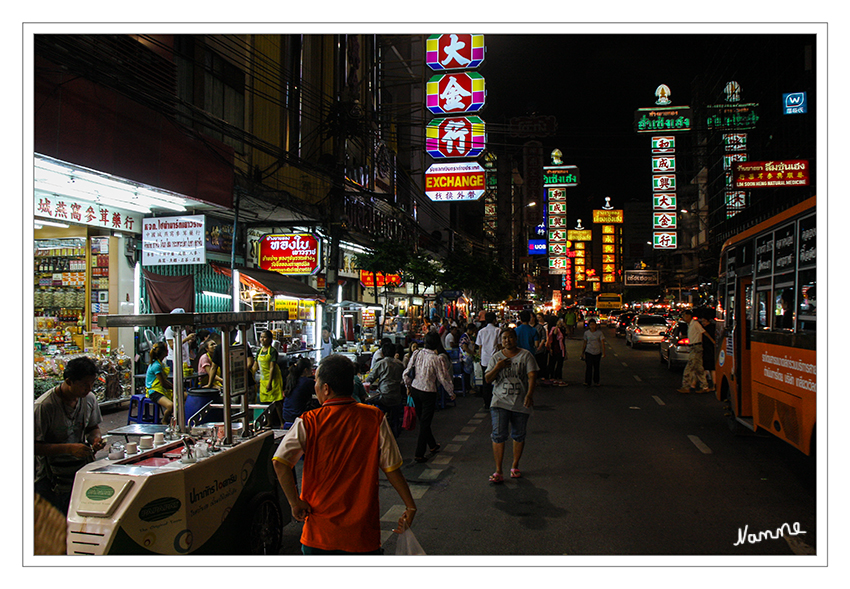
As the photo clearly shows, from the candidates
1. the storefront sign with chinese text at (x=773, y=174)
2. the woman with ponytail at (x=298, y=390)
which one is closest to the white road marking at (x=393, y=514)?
the woman with ponytail at (x=298, y=390)

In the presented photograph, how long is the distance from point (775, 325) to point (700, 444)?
2.48 metres

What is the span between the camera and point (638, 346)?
29328mm

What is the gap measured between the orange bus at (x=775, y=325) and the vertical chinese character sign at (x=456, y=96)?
1463 centimetres

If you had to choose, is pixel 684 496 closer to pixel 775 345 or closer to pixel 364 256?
pixel 775 345

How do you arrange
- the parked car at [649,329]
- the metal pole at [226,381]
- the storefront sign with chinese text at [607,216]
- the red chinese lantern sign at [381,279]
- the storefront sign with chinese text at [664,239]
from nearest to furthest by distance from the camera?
1. the metal pole at [226,381]
2. the red chinese lantern sign at [381,279]
3. the parked car at [649,329]
4. the storefront sign with chinese text at [664,239]
5. the storefront sign with chinese text at [607,216]

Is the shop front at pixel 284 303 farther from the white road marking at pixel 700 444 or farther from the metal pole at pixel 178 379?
the white road marking at pixel 700 444

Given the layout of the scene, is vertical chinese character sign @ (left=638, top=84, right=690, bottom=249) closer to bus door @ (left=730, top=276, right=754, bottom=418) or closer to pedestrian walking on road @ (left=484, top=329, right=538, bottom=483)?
bus door @ (left=730, top=276, right=754, bottom=418)

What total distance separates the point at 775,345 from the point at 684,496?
220 cm

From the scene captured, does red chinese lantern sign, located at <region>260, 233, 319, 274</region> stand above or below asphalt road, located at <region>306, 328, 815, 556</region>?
above

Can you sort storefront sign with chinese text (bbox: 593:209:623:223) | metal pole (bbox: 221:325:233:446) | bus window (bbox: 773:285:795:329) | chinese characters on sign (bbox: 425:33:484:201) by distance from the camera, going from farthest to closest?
storefront sign with chinese text (bbox: 593:209:623:223), chinese characters on sign (bbox: 425:33:484:201), bus window (bbox: 773:285:795:329), metal pole (bbox: 221:325:233:446)

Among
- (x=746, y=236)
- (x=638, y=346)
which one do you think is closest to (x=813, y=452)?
(x=746, y=236)

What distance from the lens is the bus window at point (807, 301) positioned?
19.0 feet

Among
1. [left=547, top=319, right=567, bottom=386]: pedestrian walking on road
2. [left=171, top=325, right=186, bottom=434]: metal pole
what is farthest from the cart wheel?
[left=547, top=319, right=567, bottom=386]: pedestrian walking on road

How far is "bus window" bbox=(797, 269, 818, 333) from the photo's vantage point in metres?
5.80
